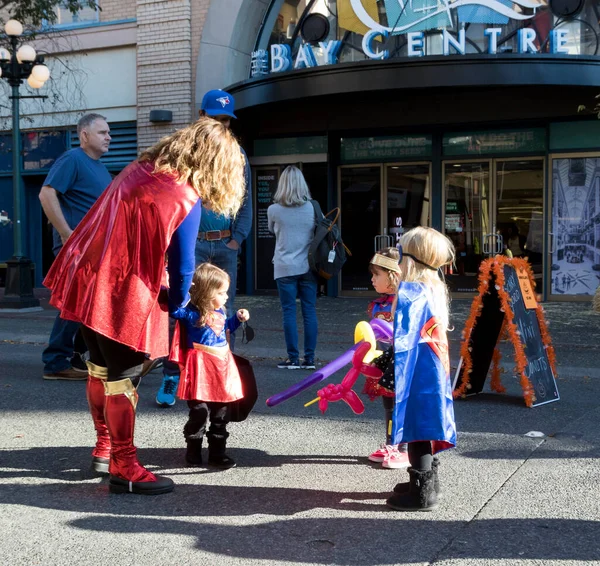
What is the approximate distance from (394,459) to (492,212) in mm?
10617

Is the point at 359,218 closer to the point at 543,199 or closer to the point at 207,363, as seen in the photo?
the point at 543,199

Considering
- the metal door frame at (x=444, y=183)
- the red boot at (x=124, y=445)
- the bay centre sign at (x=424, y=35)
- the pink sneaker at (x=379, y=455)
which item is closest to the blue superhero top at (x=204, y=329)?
the red boot at (x=124, y=445)

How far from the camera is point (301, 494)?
3961 millimetres

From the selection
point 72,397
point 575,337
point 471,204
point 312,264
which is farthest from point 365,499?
point 471,204

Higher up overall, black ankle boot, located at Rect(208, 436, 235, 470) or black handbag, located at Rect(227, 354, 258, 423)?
black handbag, located at Rect(227, 354, 258, 423)

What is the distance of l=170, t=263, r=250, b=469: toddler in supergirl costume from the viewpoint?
422 centimetres

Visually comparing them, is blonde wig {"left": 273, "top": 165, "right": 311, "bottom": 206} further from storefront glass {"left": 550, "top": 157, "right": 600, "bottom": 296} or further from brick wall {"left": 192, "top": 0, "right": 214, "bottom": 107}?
brick wall {"left": 192, "top": 0, "right": 214, "bottom": 107}

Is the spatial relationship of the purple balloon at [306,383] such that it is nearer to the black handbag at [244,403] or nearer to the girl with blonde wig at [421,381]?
the girl with blonde wig at [421,381]

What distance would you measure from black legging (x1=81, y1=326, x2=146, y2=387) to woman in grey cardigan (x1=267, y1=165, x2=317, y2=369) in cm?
348

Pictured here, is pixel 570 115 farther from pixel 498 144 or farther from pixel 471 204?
pixel 471 204

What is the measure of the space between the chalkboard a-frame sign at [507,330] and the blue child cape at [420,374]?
2.43 m

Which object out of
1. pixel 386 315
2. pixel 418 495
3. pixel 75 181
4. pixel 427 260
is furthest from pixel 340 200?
pixel 418 495

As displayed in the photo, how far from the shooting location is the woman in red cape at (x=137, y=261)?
3732mm

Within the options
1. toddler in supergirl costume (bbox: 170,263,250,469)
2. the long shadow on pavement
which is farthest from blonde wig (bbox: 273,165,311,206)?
the long shadow on pavement
